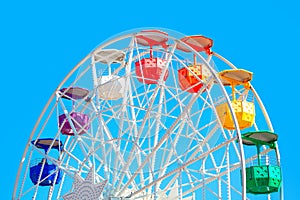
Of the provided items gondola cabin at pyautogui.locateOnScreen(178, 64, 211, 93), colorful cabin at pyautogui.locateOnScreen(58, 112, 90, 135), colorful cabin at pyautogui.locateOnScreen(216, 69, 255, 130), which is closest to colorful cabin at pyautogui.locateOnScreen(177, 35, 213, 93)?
gondola cabin at pyautogui.locateOnScreen(178, 64, 211, 93)

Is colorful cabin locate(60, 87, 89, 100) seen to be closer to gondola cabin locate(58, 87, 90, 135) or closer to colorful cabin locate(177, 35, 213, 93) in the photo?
gondola cabin locate(58, 87, 90, 135)

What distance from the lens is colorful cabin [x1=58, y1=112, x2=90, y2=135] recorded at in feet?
77.8

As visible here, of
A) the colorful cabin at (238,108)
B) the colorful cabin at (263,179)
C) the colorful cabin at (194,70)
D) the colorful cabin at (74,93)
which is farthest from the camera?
the colorful cabin at (74,93)

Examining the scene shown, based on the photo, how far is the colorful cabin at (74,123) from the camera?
23719mm

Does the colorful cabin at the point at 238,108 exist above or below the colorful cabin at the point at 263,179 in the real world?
above

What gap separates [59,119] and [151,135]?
2.83 meters

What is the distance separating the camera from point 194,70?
2392 centimetres

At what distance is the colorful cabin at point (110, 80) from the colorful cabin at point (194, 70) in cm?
167

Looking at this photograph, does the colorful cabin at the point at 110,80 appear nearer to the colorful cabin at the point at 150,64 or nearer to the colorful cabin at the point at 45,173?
the colorful cabin at the point at 150,64

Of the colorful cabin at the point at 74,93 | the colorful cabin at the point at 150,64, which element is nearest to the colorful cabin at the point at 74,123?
the colorful cabin at the point at 74,93

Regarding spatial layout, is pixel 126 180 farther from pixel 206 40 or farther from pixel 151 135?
pixel 206 40

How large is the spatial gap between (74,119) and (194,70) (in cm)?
355

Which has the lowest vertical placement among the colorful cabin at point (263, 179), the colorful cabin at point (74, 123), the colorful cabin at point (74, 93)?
the colorful cabin at point (263, 179)

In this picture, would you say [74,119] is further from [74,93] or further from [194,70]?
[194,70]
